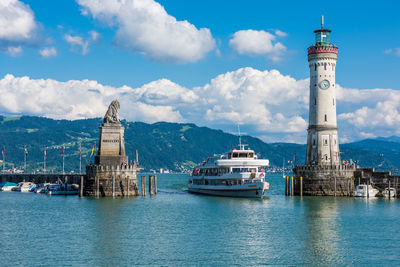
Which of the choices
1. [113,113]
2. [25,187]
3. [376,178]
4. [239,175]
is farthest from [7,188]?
[376,178]

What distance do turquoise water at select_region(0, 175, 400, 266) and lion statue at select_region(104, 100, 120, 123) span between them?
1601 centimetres

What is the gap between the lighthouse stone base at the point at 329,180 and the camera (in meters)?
99.6

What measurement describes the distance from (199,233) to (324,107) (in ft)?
171

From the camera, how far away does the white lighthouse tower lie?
101875mm

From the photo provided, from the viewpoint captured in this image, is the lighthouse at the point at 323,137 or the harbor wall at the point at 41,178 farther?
the harbor wall at the point at 41,178

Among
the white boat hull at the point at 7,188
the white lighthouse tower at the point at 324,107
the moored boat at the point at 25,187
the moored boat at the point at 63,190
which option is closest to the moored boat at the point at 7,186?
the white boat hull at the point at 7,188

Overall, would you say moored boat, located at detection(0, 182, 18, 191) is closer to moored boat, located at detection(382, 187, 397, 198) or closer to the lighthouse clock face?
Result: the lighthouse clock face

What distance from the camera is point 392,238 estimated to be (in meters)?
56.1

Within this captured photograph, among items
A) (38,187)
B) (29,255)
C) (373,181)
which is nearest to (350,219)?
(373,181)

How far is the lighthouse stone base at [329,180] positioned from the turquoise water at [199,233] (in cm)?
980

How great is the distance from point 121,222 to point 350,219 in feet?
98.7

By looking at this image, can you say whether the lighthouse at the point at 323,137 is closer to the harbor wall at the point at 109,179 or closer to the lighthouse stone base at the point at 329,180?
the lighthouse stone base at the point at 329,180

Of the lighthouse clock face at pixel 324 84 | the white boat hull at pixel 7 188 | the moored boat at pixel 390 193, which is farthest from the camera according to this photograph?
the white boat hull at pixel 7 188

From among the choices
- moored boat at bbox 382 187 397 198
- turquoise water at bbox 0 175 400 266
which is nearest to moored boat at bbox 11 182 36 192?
turquoise water at bbox 0 175 400 266
